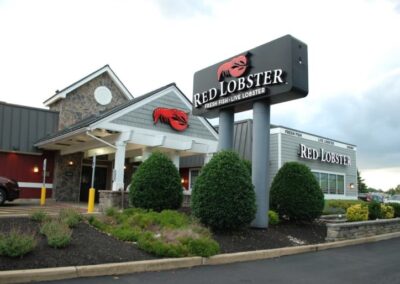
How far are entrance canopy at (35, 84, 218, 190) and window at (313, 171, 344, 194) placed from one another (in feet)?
34.2

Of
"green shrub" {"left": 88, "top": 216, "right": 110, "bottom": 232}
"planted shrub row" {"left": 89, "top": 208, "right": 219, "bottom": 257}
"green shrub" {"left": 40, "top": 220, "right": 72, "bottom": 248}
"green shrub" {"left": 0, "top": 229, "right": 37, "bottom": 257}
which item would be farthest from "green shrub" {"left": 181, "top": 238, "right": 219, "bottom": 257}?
"green shrub" {"left": 0, "top": 229, "right": 37, "bottom": 257}

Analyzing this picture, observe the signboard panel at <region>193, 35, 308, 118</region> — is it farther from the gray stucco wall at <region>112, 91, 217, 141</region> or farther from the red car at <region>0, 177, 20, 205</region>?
the red car at <region>0, 177, 20, 205</region>

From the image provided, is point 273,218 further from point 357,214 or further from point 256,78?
point 256,78

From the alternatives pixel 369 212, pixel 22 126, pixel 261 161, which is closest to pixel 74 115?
pixel 22 126

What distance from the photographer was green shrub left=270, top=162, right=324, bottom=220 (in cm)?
1289

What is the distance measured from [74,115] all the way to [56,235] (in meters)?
15.7

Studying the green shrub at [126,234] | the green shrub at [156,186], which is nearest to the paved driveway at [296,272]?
the green shrub at [126,234]

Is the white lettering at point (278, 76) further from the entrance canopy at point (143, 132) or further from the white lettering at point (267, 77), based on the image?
the entrance canopy at point (143, 132)

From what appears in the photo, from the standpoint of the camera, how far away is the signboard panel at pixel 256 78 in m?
11.1

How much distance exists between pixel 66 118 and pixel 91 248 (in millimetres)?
15339

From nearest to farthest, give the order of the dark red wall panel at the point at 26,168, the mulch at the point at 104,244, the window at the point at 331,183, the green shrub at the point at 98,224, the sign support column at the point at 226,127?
the mulch at the point at 104,244 → the green shrub at the point at 98,224 → the sign support column at the point at 226,127 → the dark red wall panel at the point at 26,168 → the window at the point at 331,183

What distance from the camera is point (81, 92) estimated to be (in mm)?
22891

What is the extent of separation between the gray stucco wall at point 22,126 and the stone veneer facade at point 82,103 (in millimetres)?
897

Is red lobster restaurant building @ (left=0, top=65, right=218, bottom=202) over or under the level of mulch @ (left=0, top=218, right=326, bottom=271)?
over
